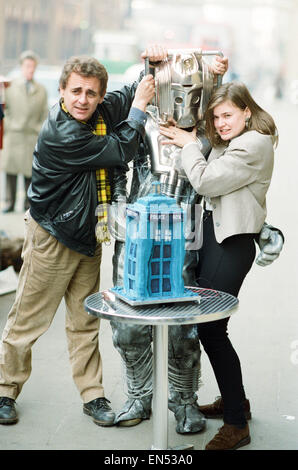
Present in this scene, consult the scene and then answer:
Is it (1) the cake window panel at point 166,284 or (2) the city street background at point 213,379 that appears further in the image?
(2) the city street background at point 213,379

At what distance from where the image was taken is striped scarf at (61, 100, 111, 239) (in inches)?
139

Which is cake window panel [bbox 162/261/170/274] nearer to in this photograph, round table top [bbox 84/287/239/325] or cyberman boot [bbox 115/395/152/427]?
round table top [bbox 84/287/239/325]

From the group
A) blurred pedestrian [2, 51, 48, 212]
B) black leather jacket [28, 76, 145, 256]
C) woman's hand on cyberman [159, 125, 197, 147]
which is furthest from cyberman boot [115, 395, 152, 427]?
blurred pedestrian [2, 51, 48, 212]

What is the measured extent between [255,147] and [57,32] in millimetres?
42215

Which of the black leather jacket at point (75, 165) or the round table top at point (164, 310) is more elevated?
the black leather jacket at point (75, 165)

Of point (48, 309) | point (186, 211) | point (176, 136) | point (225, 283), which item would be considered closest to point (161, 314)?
point (225, 283)

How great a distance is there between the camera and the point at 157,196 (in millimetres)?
3047

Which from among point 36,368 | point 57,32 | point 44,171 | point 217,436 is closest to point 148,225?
point 44,171

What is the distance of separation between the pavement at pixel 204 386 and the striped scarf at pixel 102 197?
995 millimetres

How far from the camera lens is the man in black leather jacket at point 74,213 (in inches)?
134

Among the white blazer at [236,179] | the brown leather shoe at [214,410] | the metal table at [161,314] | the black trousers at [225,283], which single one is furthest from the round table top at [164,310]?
the brown leather shoe at [214,410]

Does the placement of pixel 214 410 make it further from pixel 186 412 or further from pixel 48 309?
pixel 48 309

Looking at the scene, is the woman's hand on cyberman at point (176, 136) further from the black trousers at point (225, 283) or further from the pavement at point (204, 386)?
the pavement at point (204, 386)

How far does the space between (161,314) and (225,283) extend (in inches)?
26.7
